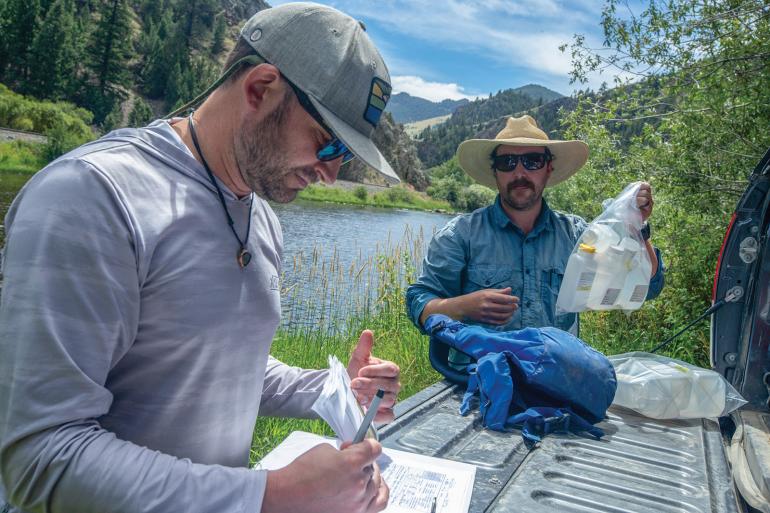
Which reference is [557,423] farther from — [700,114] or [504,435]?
[700,114]

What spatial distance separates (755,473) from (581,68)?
196 inches

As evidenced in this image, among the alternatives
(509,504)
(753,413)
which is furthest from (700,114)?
(509,504)

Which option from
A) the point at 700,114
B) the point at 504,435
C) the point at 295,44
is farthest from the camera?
the point at 700,114

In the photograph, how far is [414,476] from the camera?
1.70 m

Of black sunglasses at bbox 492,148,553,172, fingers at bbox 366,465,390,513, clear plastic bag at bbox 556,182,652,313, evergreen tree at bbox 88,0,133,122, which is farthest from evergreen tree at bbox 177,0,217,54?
fingers at bbox 366,465,390,513

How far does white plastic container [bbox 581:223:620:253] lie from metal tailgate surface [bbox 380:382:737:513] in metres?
0.79

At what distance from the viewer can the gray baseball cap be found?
116 cm

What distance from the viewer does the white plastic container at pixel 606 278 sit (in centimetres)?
287

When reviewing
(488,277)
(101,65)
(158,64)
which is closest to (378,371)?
(488,277)

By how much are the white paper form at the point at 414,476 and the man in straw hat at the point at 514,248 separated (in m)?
1.41

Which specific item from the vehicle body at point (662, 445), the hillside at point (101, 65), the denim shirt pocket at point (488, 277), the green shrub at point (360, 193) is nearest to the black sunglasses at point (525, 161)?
the denim shirt pocket at point (488, 277)

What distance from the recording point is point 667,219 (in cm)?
570

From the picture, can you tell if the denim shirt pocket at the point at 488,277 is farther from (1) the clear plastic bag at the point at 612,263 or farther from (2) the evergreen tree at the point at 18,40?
(2) the evergreen tree at the point at 18,40

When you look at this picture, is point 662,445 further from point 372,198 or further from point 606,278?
point 372,198
